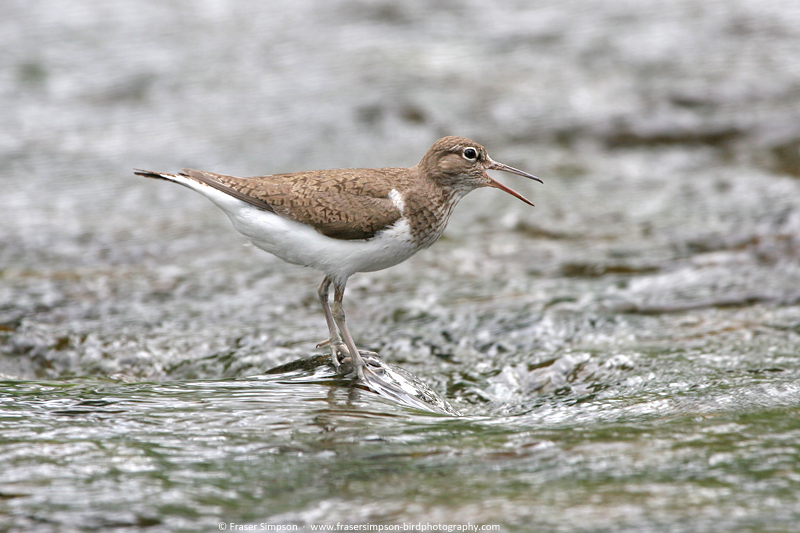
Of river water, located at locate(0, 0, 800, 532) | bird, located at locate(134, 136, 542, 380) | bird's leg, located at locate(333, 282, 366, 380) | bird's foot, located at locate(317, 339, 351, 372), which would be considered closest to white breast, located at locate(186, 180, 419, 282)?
bird, located at locate(134, 136, 542, 380)

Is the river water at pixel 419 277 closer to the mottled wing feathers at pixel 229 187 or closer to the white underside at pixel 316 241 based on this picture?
the white underside at pixel 316 241

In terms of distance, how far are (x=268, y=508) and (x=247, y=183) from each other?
109 inches

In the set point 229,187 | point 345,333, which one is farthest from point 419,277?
point 229,187

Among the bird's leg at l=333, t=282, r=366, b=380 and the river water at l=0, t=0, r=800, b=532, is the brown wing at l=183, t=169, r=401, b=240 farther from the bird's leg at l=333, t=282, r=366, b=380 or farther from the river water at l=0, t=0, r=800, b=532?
the river water at l=0, t=0, r=800, b=532

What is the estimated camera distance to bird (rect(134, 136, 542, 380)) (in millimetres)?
5902

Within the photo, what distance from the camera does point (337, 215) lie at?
5.89 metres

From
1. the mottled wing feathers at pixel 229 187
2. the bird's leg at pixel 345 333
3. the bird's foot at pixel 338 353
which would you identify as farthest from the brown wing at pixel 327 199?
→ the bird's foot at pixel 338 353

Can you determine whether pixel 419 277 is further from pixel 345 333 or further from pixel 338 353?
pixel 345 333

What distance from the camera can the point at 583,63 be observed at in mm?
15031

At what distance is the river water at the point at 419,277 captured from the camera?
13.9ft

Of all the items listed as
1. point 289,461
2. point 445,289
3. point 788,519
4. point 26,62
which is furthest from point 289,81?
point 788,519

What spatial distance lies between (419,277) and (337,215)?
138 inches

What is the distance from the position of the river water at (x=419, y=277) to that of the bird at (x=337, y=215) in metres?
0.89

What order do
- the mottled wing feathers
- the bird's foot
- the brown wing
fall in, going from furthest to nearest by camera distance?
the bird's foot < the mottled wing feathers < the brown wing
